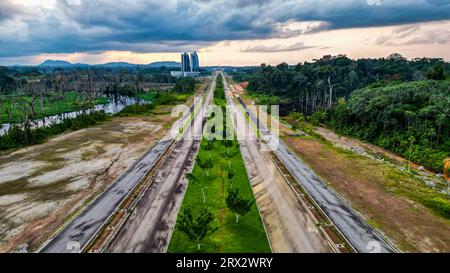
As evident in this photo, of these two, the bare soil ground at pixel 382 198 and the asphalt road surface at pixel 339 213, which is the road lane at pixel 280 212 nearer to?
the asphalt road surface at pixel 339 213

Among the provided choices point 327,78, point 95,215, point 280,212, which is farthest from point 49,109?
point 327,78

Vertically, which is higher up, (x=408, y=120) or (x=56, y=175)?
(x=408, y=120)

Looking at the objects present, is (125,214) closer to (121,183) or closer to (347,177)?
(121,183)

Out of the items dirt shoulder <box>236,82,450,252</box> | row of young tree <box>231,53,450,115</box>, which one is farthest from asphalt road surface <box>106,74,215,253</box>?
row of young tree <box>231,53,450,115</box>

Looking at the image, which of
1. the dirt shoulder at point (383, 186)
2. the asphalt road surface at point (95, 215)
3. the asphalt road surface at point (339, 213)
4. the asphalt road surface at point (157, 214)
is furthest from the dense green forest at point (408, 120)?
the asphalt road surface at point (95, 215)

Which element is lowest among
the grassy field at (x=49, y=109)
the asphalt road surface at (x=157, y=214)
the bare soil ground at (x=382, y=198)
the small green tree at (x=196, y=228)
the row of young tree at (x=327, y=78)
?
the bare soil ground at (x=382, y=198)

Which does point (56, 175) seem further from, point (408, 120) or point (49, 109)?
point (49, 109)

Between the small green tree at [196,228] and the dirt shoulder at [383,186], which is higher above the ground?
the small green tree at [196,228]

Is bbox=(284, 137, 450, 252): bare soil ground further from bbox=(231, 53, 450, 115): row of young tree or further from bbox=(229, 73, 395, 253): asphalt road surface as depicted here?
bbox=(231, 53, 450, 115): row of young tree
